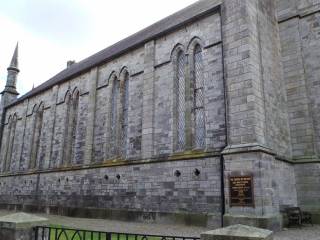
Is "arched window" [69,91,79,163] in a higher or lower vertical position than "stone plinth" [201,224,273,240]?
higher

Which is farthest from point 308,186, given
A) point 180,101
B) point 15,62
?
point 15,62

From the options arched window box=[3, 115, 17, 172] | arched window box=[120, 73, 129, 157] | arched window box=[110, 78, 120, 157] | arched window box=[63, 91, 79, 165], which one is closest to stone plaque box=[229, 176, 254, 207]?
arched window box=[120, 73, 129, 157]

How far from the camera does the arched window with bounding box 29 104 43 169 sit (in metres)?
25.7

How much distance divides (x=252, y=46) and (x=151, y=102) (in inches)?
233

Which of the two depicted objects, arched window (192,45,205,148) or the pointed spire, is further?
the pointed spire

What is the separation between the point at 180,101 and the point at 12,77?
984 inches

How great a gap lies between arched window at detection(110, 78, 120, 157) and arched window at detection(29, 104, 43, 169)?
31.8ft

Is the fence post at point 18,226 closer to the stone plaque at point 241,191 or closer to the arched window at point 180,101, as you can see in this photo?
the stone plaque at point 241,191

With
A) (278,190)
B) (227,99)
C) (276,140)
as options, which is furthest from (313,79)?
(278,190)

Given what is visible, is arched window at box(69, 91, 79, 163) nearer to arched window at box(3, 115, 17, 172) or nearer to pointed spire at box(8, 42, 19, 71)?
arched window at box(3, 115, 17, 172)

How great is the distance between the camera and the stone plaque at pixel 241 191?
434 inches

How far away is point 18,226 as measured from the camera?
5.95 meters

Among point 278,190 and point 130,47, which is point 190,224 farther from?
point 130,47

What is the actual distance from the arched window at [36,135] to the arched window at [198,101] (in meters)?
16.1
